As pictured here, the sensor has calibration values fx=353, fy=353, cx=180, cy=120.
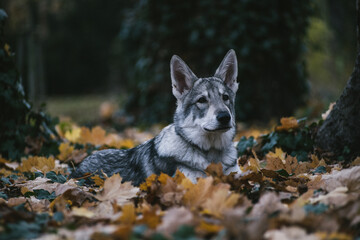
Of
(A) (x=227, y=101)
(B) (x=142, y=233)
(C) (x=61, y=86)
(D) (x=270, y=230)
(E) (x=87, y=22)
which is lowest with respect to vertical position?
(B) (x=142, y=233)

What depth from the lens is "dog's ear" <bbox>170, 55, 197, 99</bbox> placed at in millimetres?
3982

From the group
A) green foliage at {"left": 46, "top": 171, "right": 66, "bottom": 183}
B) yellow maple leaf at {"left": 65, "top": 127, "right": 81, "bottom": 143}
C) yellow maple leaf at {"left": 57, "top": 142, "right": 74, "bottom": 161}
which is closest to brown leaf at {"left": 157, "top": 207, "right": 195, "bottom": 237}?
green foliage at {"left": 46, "top": 171, "right": 66, "bottom": 183}

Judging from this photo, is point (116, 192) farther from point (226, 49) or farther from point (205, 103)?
point (226, 49)

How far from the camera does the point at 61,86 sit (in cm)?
3256

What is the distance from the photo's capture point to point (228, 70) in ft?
13.9

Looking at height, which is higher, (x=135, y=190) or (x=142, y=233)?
(x=135, y=190)

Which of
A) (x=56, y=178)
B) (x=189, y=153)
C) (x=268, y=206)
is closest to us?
(x=268, y=206)

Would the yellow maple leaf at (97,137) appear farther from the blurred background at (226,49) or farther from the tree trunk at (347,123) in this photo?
the tree trunk at (347,123)

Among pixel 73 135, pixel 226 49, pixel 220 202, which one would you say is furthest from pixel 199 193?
pixel 226 49

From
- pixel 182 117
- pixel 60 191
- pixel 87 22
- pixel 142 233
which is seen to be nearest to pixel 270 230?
pixel 142 233

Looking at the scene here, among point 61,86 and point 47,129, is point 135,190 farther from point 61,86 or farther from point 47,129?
point 61,86

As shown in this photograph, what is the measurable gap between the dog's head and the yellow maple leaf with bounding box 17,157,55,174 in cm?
156

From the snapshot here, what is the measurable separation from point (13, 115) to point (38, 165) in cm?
120

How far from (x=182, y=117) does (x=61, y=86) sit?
30.8m
